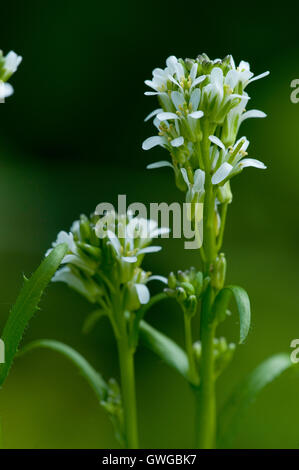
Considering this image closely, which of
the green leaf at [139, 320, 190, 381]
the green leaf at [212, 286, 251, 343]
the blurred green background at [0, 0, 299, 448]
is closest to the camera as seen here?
the green leaf at [212, 286, 251, 343]

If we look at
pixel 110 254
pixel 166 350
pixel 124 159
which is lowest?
pixel 166 350

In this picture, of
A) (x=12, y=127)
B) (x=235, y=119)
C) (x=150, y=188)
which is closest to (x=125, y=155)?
(x=150, y=188)

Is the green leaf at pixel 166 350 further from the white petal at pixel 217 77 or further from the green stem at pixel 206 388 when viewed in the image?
the white petal at pixel 217 77

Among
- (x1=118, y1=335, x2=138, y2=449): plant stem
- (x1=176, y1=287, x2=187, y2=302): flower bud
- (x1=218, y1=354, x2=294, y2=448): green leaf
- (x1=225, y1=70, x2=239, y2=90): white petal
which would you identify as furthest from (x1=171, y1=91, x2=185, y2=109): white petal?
(x1=218, y1=354, x2=294, y2=448): green leaf

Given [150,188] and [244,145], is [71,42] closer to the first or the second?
[150,188]

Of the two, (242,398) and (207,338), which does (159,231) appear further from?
(242,398)

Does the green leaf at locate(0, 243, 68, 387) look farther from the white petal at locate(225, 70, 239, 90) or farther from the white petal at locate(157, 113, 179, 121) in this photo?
the white petal at locate(225, 70, 239, 90)

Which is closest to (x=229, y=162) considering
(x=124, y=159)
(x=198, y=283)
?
(x=198, y=283)

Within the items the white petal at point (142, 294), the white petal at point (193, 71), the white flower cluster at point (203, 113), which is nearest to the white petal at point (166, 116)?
the white flower cluster at point (203, 113)
